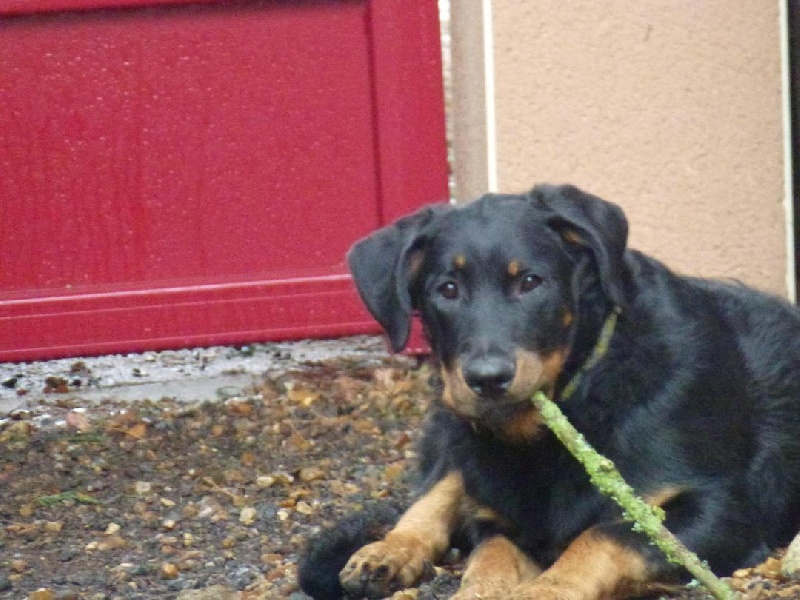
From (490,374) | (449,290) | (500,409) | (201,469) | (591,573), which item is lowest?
(201,469)

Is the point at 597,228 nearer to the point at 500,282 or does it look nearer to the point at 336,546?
the point at 500,282

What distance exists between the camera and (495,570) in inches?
154

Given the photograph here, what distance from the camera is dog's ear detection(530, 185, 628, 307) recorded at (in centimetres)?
389

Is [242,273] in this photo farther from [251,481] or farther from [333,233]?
[251,481]

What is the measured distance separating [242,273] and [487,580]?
2934 mm

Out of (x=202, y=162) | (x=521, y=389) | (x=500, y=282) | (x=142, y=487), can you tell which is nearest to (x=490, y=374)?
(x=521, y=389)

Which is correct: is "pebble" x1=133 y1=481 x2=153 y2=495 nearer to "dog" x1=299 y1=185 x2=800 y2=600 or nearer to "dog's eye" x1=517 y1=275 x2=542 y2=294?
"dog" x1=299 y1=185 x2=800 y2=600

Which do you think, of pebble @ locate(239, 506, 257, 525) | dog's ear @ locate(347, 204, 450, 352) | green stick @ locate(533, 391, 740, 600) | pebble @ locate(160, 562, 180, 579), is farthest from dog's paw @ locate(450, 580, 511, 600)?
pebble @ locate(239, 506, 257, 525)

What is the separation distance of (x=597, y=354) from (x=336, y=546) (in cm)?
93

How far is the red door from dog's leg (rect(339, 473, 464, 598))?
2.22 metres

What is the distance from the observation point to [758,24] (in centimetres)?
586

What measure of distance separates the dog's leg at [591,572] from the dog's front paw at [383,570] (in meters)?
0.42

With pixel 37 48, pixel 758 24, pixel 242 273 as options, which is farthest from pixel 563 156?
pixel 37 48

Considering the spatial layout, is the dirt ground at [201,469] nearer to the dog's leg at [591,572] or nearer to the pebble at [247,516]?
the pebble at [247,516]
